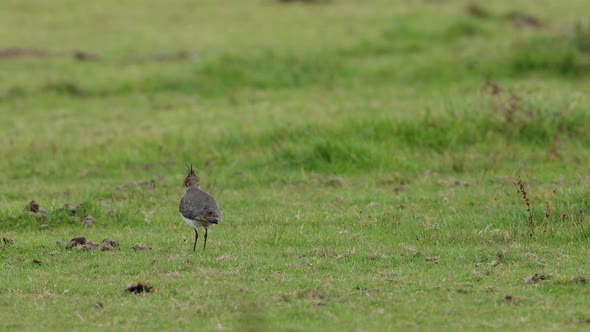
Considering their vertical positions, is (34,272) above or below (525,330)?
below

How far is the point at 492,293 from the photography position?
8.80 meters

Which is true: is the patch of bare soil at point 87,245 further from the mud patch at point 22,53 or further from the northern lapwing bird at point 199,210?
the mud patch at point 22,53

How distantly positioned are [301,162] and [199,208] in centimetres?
646

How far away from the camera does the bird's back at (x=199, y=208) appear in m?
10.4

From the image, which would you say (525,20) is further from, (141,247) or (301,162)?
(141,247)

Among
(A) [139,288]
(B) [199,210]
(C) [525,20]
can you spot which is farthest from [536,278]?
(C) [525,20]

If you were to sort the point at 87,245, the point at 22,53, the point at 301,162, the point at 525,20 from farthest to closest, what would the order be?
the point at 525,20, the point at 22,53, the point at 301,162, the point at 87,245

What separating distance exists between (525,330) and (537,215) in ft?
14.9

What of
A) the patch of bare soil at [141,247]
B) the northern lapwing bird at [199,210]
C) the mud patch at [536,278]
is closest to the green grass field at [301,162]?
the mud patch at [536,278]

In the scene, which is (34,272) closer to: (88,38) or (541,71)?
(541,71)

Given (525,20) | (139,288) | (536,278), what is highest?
(525,20)

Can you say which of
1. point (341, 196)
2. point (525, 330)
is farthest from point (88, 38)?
point (525, 330)

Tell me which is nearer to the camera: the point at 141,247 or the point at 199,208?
the point at 199,208

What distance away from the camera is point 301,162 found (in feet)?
55.3
